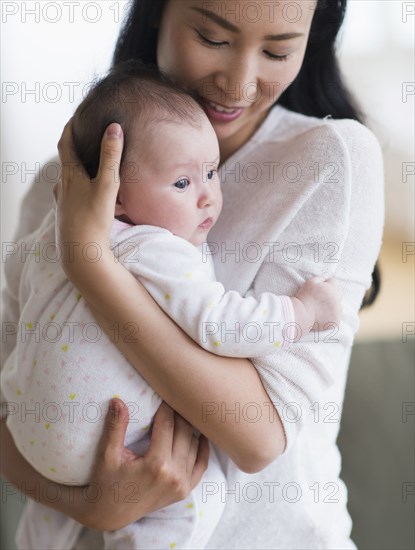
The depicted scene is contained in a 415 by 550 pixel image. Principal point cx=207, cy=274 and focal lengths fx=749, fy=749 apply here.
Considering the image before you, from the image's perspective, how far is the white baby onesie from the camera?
0.99 metres

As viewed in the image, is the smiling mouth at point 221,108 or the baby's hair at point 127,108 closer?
the baby's hair at point 127,108

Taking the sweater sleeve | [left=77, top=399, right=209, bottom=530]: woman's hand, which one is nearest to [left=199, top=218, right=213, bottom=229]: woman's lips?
the sweater sleeve

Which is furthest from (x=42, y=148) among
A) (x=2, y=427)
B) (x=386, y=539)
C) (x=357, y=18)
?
(x=386, y=539)

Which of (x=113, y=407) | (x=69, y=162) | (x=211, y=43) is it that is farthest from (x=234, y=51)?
(x=113, y=407)

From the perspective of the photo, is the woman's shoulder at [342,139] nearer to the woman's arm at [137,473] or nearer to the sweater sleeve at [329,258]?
the sweater sleeve at [329,258]

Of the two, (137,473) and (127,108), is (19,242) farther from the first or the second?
(137,473)

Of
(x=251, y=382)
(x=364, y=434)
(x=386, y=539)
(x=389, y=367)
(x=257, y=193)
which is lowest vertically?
(x=386, y=539)

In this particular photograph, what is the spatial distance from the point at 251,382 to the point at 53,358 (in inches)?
11.0

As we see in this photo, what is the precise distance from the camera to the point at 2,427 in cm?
124

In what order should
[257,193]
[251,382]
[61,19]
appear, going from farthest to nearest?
1. [61,19]
2. [257,193]
3. [251,382]

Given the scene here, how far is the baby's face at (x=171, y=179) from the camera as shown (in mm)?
1044

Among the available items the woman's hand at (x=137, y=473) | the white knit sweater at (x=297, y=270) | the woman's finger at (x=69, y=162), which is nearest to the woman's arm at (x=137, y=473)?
the woman's hand at (x=137, y=473)

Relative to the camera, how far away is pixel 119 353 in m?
1.03

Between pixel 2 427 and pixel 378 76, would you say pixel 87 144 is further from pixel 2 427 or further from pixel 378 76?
pixel 378 76
